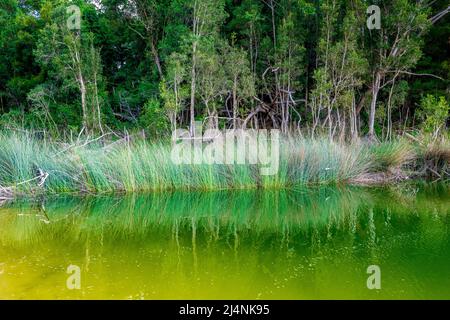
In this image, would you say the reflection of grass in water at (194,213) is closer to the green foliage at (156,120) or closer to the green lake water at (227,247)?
the green lake water at (227,247)

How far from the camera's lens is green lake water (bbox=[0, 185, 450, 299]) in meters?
2.57

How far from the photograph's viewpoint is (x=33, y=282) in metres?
2.64

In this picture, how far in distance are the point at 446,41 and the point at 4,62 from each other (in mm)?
12765

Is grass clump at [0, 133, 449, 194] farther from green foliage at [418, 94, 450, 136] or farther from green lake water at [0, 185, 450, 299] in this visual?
green foliage at [418, 94, 450, 136]

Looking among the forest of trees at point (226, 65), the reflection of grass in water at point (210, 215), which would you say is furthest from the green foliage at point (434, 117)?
the reflection of grass in water at point (210, 215)

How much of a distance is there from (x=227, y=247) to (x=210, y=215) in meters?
1.30

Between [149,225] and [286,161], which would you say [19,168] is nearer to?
[149,225]

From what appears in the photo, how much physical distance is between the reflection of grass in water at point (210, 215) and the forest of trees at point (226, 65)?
2.92 meters

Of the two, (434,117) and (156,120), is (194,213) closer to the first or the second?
(156,120)

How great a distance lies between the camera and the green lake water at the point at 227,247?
2566mm

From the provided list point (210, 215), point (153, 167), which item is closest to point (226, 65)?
point (153, 167)

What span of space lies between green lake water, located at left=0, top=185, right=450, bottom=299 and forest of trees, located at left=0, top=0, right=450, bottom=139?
3487 mm

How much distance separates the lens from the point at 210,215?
4.70m
